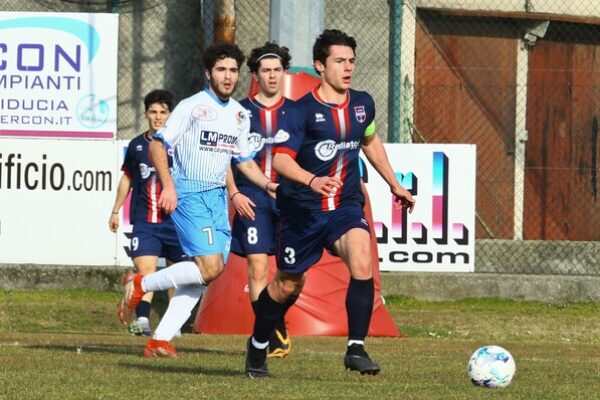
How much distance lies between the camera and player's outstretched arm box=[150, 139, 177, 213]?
9.75m

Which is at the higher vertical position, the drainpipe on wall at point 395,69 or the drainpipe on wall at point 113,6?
the drainpipe on wall at point 113,6

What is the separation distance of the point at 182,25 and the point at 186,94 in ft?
2.96

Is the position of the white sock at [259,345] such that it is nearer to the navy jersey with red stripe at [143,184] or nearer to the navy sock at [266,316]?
the navy sock at [266,316]

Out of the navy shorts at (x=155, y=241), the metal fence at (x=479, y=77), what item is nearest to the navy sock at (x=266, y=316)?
the navy shorts at (x=155, y=241)

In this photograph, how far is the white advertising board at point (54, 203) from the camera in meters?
17.4

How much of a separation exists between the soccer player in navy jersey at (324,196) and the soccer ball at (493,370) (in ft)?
2.21

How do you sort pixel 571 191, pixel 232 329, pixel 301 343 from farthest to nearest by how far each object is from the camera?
pixel 571 191 < pixel 232 329 < pixel 301 343

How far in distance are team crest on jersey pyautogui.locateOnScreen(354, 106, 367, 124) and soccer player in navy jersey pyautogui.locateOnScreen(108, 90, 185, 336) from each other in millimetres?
4936

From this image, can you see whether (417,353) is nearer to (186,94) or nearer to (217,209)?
(217,209)

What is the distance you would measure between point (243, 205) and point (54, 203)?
710 cm

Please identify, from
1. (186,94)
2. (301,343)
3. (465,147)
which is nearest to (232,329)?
(301,343)

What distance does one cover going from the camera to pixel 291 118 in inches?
351

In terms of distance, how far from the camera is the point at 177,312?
35.2 feet

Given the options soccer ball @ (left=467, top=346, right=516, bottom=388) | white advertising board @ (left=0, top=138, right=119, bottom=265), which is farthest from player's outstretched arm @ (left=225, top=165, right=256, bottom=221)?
white advertising board @ (left=0, top=138, right=119, bottom=265)
